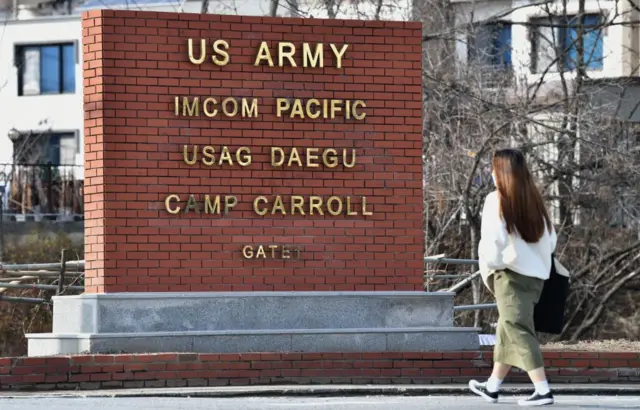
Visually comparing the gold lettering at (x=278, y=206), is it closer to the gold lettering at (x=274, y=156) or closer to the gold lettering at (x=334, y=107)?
the gold lettering at (x=274, y=156)

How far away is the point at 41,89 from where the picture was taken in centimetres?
4731

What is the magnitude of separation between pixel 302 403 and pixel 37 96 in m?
37.6

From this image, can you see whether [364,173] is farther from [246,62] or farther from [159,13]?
[159,13]

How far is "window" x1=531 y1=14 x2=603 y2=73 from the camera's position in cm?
2772

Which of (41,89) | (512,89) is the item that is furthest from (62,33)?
(512,89)

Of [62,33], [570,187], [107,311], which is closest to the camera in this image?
[107,311]

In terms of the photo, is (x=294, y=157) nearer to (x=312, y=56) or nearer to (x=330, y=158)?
(x=330, y=158)

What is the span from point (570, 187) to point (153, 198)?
49.8 ft

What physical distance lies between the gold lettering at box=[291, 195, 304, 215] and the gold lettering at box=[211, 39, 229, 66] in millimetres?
1458

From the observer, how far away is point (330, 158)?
14.1m

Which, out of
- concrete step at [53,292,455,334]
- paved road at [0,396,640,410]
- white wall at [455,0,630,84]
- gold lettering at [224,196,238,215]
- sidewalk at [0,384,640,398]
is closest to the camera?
paved road at [0,396,640,410]

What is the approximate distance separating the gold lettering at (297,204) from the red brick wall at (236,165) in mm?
78

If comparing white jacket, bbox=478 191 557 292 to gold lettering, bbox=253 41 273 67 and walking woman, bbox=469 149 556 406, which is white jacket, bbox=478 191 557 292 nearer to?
walking woman, bbox=469 149 556 406

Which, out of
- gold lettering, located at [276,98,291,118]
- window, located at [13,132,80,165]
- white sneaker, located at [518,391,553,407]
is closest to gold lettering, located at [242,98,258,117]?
gold lettering, located at [276,98,291,118]
